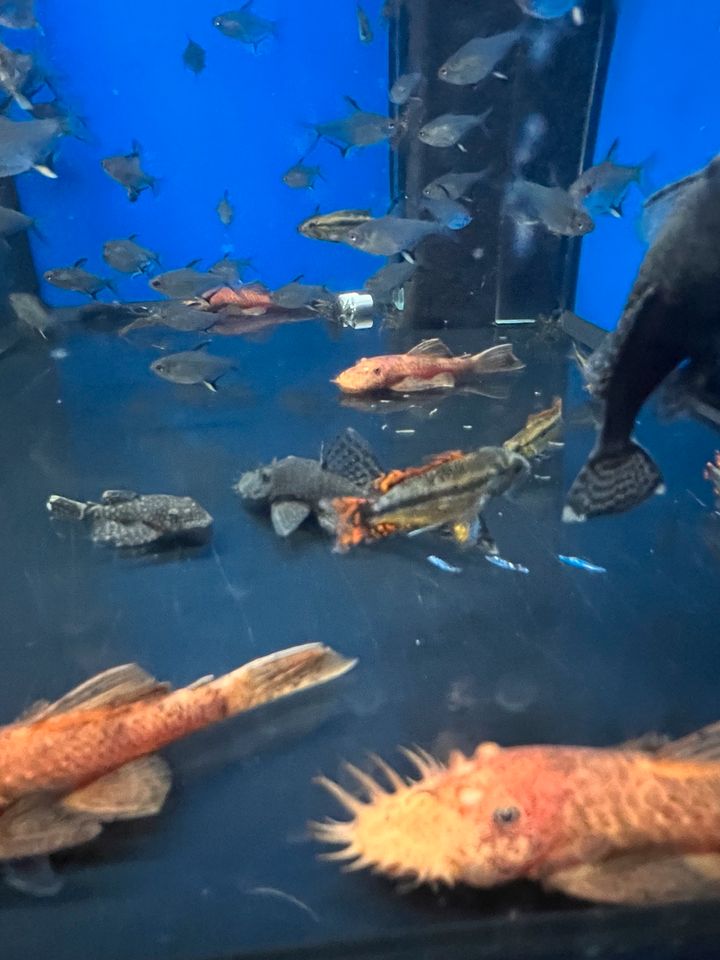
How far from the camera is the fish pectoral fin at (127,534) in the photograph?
302 cm

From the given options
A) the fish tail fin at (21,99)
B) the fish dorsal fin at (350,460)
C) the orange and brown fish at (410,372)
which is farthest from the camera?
the fish tail fin at (21,99)

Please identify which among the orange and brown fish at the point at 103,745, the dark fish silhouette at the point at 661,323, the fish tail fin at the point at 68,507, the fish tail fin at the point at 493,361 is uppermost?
the dark fish silhouette at the point at 661,323

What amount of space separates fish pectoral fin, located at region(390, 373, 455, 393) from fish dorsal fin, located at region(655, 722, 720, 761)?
3567 millimetres

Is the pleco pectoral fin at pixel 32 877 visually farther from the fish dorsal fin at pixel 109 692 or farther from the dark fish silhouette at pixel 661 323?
the dark fish silhouette at pixel 661 323

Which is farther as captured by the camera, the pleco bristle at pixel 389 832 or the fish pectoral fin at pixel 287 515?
the fish pectoral fin at pixel 287 515

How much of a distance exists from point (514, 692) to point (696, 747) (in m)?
0.61

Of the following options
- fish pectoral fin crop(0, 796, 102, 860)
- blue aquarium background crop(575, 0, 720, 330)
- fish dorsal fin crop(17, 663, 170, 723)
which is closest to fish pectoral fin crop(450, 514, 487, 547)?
fish dorsal fin crop(17, 663, 170, 723)

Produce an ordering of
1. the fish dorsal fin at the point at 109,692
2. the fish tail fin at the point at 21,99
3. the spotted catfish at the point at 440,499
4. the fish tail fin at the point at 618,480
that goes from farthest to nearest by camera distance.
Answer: the fish tail fin at the point at 21,99, the spotted catfish at the point at 440,499, the fish tail fin at the point at 618,480, the fish dorsal fin at the point at 109,692

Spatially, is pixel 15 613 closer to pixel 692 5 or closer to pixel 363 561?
pixel 363 561

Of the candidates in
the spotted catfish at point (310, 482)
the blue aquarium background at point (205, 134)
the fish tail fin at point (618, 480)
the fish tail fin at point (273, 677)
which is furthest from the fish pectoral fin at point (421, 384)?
the blue aquarium background at point (205, 134)

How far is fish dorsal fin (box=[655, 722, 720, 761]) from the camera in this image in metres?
1.49

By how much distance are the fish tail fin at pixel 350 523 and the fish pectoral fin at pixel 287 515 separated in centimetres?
25

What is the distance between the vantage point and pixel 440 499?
2.73m

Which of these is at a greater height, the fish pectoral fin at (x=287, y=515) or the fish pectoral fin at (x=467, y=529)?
the fish pectoral fin at (x=467, y=529)
